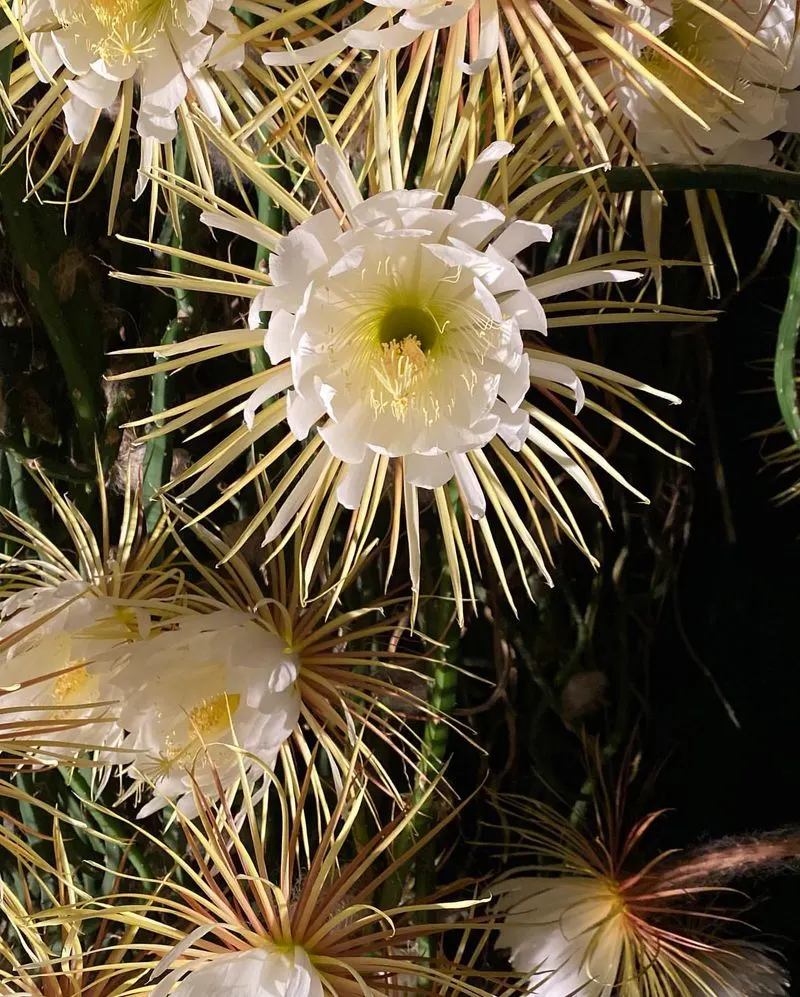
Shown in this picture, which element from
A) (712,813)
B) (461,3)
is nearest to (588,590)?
(712,813)

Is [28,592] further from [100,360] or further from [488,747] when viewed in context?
[488,747]

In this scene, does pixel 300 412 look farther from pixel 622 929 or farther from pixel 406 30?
pixel 622 929

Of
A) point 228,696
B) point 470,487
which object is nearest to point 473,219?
point 470,487

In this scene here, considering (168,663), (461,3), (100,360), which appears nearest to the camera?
(461,3)

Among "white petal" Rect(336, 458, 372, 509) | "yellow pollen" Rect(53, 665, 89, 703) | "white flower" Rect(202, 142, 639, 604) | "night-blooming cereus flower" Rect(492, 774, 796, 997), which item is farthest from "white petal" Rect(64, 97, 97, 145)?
"night-blooming cereus flower" Rect(492, 774, 796, 997)

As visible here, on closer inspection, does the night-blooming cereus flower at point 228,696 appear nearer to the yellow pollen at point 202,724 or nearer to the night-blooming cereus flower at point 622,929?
the yellow pollen at point 202,724

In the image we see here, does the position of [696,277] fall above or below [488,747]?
above
